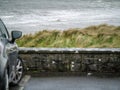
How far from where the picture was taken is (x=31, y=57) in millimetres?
10805

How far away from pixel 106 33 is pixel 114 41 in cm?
125

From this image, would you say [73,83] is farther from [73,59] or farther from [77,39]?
[77,39]

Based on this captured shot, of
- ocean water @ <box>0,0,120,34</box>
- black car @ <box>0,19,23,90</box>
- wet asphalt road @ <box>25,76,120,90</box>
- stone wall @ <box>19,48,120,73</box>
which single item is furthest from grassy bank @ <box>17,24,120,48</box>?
ocean water @ <box>0,0,120,34</box>

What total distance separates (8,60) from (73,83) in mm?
2653

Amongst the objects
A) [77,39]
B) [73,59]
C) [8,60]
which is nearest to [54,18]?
[77,39]

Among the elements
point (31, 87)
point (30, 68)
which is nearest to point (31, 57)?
point (30, 68)

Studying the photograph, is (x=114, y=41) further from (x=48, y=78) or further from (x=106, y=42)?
(x=48, y=78)

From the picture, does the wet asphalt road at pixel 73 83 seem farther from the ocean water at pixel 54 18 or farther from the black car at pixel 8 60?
the ocean water at pixel 54 18

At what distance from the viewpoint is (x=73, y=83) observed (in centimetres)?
973

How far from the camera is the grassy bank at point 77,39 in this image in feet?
46.8

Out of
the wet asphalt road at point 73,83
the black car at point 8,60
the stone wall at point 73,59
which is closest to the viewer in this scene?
the black car at point 8,60

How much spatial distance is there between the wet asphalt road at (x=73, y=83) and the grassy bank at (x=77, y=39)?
3.77 meters

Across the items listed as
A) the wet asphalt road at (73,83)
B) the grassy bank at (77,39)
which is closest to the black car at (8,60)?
the wet asphalt road at (73,83)

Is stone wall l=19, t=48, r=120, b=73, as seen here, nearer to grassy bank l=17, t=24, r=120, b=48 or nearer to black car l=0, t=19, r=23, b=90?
black car l=0, t=19, r=23, b=90
